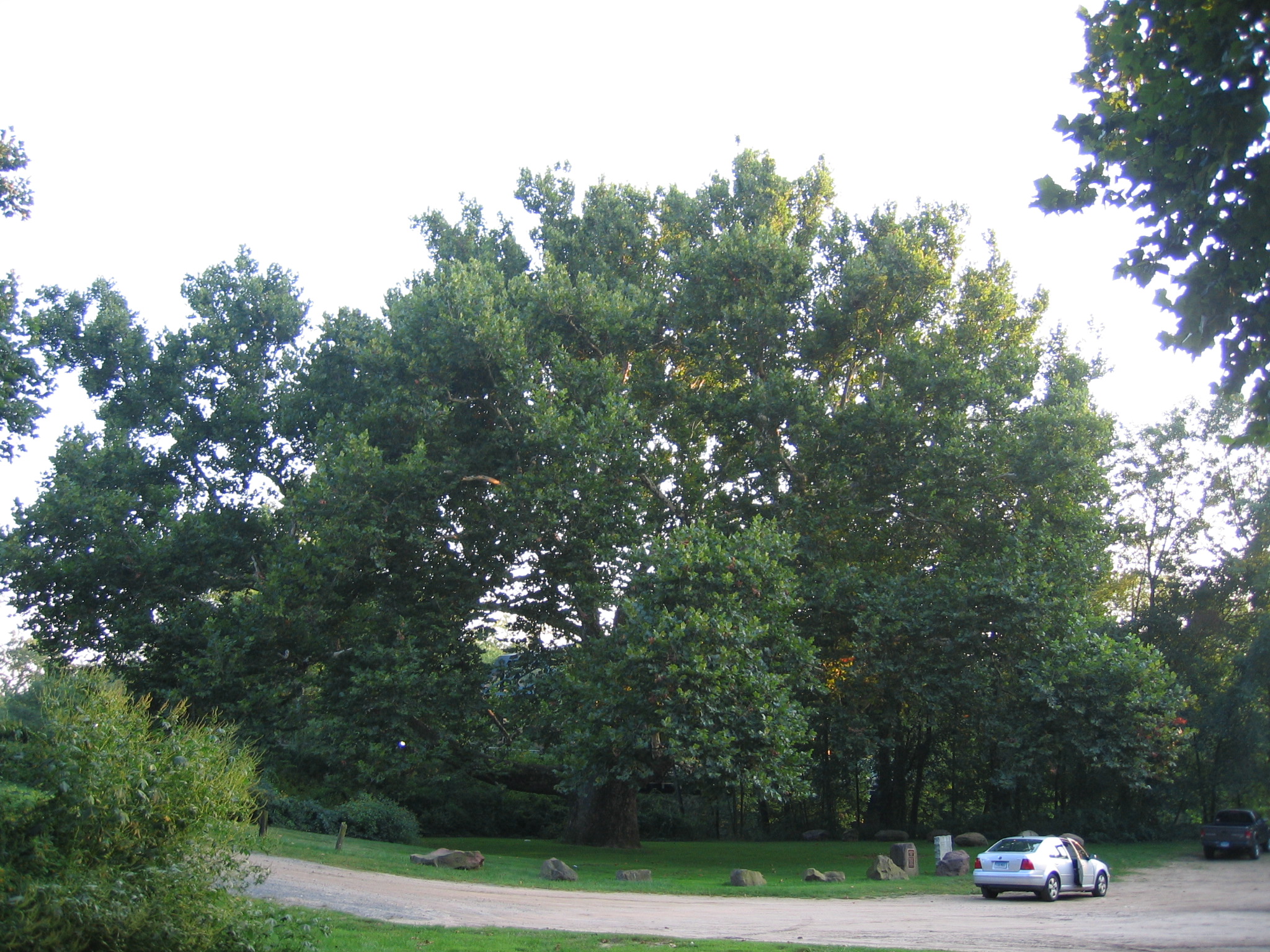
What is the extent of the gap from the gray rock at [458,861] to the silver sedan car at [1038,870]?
1080 centimetres

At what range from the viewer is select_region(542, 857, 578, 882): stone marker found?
20547 millimetres

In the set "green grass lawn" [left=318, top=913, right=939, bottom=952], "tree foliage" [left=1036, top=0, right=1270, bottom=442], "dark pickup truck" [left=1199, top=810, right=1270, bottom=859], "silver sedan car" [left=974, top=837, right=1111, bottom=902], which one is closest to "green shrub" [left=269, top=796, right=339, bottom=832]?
"green grass lawn" [left=318, top=913, right=939, bottom=952]

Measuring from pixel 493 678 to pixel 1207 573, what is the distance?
3460 cm

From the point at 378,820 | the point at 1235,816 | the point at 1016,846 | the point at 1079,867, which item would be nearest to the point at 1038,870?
the point at 1016,846

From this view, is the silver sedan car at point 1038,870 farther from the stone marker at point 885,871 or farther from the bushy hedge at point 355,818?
the bushy hedge at point 355,818

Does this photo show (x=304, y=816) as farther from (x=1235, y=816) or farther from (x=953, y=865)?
(x=1235, y=816)

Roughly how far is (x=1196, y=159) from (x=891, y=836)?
113 feet

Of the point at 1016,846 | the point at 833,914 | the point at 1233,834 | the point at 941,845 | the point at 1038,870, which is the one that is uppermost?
the point at 1016,846

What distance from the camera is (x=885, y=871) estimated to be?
23.0 meters

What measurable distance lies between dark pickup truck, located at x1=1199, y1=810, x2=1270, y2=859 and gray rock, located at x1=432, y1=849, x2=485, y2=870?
26.3 m

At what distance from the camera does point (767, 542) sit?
77.5 feet

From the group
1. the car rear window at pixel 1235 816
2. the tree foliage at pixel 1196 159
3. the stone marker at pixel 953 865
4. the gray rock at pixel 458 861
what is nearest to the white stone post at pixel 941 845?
the stone marker at pixel 953 865

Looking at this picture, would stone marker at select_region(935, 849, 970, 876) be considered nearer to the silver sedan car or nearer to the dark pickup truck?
the silver sedan car

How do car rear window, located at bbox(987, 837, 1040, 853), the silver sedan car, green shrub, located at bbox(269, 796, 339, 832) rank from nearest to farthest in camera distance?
the silver sedan car → car rear window, located at bbox(987, 837, 1040, 853) → green shrub, located at bbox(269, 796, 339, 832)
